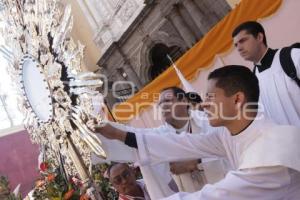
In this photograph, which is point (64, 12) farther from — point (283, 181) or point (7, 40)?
point (283, 181)

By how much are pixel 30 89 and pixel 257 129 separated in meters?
1.04

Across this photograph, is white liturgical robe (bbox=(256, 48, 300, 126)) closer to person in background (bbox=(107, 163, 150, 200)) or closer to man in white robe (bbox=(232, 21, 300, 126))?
man in white robe (bbox=(232, 21, 300, 126))

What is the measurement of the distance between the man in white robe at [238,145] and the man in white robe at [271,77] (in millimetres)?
336

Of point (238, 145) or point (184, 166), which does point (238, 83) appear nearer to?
point (238, 145)

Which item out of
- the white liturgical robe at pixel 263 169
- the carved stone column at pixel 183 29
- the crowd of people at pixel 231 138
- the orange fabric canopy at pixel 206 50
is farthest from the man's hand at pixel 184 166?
the carved stone column at pixel 183 29

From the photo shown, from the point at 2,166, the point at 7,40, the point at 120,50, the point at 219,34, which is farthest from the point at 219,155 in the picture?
the point at 2,166

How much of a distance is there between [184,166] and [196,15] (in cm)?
596

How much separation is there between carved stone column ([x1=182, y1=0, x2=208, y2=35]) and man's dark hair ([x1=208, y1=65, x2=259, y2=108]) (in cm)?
635

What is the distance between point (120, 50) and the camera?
10.0 metres

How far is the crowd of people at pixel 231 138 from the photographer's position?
1259 mm

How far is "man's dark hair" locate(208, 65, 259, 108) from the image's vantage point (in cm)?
153

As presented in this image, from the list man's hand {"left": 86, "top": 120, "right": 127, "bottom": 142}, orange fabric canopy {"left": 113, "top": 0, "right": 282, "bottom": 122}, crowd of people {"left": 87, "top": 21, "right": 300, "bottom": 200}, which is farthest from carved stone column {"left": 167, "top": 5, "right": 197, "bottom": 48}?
man's hand {"left": 86, "top": 120, "right": 127, "bottom": 142}

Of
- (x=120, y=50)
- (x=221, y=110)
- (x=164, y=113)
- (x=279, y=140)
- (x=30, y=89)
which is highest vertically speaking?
Result: (x=120, y=50)

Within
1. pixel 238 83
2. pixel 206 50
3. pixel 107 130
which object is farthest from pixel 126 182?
pixel 206 50
